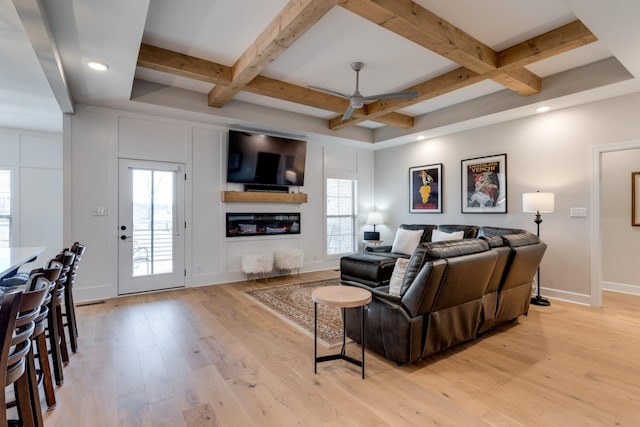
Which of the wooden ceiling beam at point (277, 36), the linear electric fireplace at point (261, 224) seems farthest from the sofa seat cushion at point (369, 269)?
the wooden ceiling beam at point (277, 36)

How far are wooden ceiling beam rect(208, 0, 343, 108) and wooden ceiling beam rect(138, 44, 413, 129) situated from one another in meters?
0.18

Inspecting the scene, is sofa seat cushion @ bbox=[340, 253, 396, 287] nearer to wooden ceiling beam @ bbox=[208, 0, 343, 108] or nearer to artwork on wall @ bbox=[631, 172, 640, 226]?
wooden ceiling beam @ bbox=[208, 0, 343, 108]

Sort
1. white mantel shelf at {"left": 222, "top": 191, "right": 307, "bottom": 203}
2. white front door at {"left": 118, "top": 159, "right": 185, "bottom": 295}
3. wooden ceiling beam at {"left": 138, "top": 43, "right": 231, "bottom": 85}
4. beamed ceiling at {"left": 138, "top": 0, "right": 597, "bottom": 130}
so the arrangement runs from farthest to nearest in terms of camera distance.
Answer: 1. white mantel shelf at {"left": 222, "top": 191, "right": 307, "bottom": 203}
2. white front door at {"left": 118, "top": 159, "right": 185, "bottom": 295}
3. wooden ceiling beam at {"left": 138, "top": 43, "right": 231, "bottom": 85}
4. beamed ceiling at {"left": 138, "top": 0, "right": 597, "bottom": 130}

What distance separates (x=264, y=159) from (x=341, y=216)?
2.22 meters

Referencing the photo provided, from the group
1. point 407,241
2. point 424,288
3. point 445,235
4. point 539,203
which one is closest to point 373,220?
point 407,241

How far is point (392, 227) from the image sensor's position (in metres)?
6.75

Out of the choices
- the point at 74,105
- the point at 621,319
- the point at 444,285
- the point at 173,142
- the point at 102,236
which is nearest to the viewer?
the point at 444,285

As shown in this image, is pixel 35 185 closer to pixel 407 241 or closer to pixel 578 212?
pixel 407 241

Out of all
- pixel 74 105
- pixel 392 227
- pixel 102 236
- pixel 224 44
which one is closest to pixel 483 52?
pixel 224 44

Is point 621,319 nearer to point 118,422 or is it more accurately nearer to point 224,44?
point 118,422

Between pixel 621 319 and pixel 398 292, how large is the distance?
302 cm

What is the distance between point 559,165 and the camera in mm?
4324

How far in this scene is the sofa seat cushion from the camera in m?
4.39

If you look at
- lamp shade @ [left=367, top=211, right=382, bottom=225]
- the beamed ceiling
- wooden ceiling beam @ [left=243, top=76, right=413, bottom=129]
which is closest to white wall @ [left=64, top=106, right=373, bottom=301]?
the beamed ceiling
